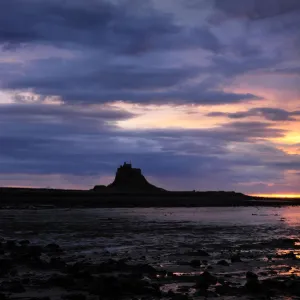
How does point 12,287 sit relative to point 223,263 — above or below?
below

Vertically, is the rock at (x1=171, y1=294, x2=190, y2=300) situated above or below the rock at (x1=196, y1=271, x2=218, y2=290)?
below

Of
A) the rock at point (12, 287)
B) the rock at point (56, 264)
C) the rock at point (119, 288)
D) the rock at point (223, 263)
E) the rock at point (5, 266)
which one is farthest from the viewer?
the rock at point (223, 263)

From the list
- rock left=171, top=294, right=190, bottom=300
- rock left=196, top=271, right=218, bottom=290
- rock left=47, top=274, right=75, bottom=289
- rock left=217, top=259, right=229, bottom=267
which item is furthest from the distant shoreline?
rock left=171, top=294, right=190, bottom=300

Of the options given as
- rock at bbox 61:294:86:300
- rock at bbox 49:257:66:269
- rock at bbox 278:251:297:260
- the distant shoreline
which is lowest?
rock at bbox 61:294:86:300

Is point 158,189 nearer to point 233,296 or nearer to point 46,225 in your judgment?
point 46,225

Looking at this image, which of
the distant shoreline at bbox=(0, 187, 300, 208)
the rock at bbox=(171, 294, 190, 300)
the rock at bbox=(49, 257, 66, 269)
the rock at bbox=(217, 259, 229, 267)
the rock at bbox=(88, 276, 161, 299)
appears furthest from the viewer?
the distant shoreline at bbox=(0, 187, 300, 208)

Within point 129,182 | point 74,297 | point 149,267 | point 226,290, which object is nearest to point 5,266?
point 149,267

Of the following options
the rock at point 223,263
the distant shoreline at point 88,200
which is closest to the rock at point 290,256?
the rock at point 223,263

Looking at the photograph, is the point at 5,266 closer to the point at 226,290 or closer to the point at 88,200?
the point at 226,290

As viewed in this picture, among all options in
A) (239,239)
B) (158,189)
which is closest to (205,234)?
(239,239)

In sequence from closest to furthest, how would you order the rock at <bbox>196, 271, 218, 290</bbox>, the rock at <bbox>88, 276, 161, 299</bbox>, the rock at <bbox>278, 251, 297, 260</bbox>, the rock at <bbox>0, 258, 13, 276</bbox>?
the rock at <bbox>88, 276, 161, 299</bbox> < the rock at <bbox>196, 271, 218, 290</bbox> < the rock at <bbox>0, 258, 13, 276</bbox> < the rock at <bbox>278, 251, 297, 260</bbox>

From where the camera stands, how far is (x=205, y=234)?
133ft

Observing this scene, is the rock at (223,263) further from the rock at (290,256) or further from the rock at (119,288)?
the rock at (119,288)

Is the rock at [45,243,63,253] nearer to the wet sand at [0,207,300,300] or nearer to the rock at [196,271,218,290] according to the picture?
the wet sand at [0,207,300,300]
